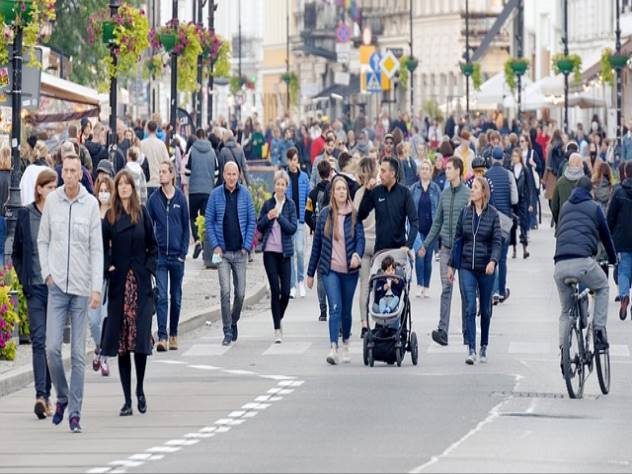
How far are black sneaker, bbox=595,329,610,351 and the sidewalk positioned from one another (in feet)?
15.7

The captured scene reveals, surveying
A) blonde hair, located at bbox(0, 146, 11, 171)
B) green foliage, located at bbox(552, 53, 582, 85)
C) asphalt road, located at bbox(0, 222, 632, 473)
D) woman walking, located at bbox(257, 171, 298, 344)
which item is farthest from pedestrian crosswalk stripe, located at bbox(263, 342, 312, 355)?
green foliage, located at bbox(552, 53, 582, 85)

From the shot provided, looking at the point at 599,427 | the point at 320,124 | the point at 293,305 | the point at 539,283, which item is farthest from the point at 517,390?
the point at 320,124

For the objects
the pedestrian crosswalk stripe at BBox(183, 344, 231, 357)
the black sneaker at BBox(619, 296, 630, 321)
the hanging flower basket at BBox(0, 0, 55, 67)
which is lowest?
the pedestrian crosswalk stripe at BBox(183, 344, 231, 357)

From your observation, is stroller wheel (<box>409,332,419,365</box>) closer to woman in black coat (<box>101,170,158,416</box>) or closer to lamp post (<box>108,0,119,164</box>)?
woman in black coat (<box>101,170,158,416</box>)

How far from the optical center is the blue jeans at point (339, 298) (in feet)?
73.0

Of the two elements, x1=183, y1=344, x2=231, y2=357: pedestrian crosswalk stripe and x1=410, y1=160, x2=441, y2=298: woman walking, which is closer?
x1=183, y1=344, x2=231, y2=357: pedestrian crosswalk stripe

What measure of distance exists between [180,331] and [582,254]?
7.08 metres

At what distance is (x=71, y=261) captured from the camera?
17281mm

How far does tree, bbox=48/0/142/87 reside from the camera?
66688 millimetres

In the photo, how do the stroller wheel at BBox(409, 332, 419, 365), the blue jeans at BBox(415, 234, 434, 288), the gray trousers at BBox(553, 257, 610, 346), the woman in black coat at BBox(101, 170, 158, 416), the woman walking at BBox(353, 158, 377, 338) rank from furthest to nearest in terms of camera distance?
the blue jeans at BBox(415, 234, 434, 288) → the woman walking at BBox(353, 158, 377, 338) → the stroller wheel at BBox(409, 332, 419, 365) → the gray trousers at BBox(553, 257, 610, 346) → the woman in black coat at BBox(101, 170, 158, 416)

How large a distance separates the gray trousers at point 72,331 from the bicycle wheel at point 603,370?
14.8 feet

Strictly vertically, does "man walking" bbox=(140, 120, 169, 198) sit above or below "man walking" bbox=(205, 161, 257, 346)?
above

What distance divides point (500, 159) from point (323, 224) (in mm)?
11395

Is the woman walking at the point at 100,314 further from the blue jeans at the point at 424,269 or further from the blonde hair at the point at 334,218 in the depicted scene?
the blue jeans at the point at 424,269
